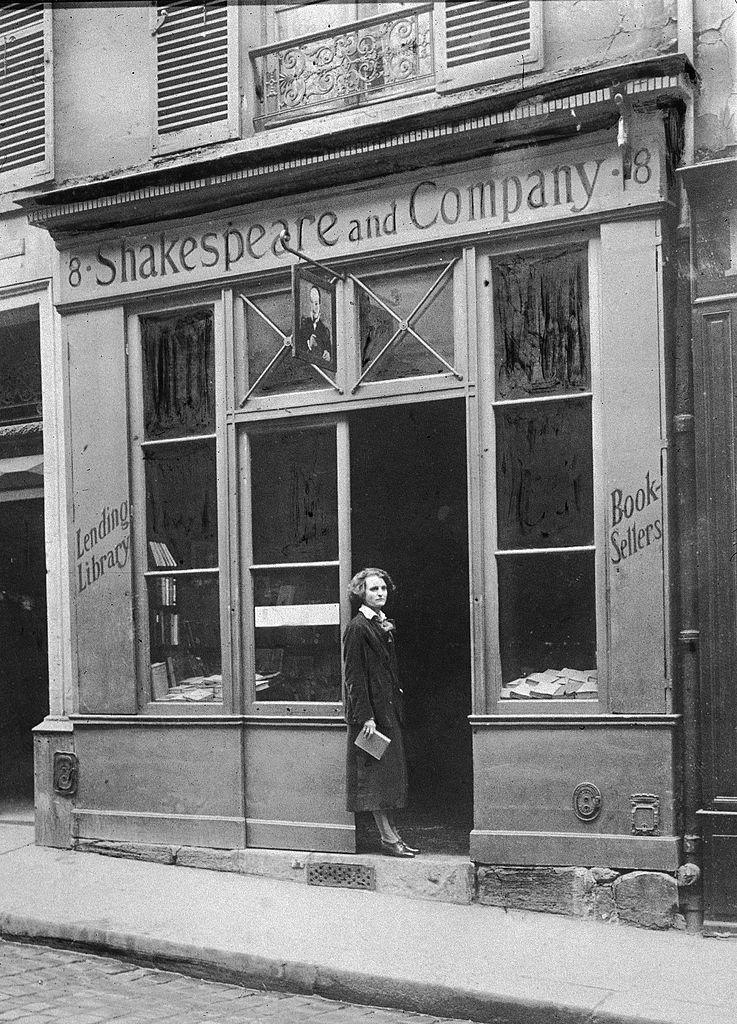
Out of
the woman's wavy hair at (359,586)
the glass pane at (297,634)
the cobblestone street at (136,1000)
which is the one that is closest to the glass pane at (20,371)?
the glass pane at (297,634)

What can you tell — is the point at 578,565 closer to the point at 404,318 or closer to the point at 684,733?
the point at 684,733

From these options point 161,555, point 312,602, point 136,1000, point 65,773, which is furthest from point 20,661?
point 136,1000

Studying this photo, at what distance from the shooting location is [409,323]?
8023 mm

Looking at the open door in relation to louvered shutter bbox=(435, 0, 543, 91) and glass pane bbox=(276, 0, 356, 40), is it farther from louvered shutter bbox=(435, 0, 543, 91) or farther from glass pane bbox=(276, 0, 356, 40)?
glass pane bbox=(276, 0, 356, 40)

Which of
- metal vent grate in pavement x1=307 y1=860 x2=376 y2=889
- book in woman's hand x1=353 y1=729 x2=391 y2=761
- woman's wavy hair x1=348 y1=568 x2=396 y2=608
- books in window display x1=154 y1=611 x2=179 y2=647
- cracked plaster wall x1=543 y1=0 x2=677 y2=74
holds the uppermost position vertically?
cracked plaster wall x1=543 y1=0 x2=677 y2=74

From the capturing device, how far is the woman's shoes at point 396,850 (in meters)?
7.81

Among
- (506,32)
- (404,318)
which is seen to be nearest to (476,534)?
(404,318)

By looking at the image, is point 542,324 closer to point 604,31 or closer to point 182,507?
point 604,31

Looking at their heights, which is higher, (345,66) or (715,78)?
(345,66)

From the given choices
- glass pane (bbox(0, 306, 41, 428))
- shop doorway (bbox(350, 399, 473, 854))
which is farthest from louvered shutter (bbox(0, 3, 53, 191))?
shop doorway (bbox(350, 399, 473, 854))

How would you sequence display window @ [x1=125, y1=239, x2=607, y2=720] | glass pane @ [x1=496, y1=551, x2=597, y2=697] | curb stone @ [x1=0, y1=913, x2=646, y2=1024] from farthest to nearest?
1. display window @ [x1=125, y1=239, x2=607, y2=720]
2. glass pane @ [x1=496, y1=551, x2=597, y2=697]
3. curb stone @ [x1=0, y1=913, x2=646, y2=1024]

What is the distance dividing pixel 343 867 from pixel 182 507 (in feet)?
8.72

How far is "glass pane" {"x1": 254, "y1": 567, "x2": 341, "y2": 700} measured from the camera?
828 cm

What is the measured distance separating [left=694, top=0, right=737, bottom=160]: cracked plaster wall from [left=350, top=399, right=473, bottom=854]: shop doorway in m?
2.78
